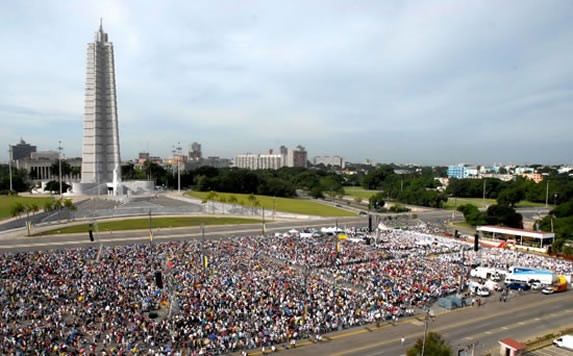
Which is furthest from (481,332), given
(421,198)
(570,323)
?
(421,198)

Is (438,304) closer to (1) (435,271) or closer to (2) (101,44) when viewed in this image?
(1) (435,271)

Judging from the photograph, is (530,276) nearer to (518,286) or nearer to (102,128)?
(518,286)

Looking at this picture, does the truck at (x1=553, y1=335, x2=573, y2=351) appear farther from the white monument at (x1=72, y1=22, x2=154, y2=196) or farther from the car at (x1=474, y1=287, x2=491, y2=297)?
the white monument at (x1=72, y1=22, x2=154, y2=196)

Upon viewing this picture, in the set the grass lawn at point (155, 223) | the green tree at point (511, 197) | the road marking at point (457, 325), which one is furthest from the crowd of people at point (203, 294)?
the green tree at point (511, 197)

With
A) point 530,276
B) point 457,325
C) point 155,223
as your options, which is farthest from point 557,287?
point 155,223

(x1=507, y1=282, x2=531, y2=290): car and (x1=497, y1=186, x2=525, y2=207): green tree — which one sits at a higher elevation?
(x1=497, y1=186, x2=525, y2=207): green tree

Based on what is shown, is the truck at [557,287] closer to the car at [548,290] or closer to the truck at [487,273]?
the car at [548,290]

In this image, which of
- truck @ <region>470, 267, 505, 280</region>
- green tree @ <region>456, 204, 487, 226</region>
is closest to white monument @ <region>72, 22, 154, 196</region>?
green tree @ <region>456, 204, 487, 226</region>
